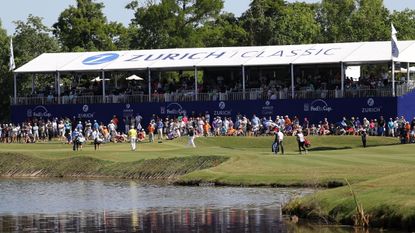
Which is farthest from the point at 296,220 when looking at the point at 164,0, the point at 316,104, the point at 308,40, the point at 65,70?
the point at 308,40

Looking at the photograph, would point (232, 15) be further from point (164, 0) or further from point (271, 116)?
point (271, 116)

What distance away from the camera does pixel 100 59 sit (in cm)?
8306

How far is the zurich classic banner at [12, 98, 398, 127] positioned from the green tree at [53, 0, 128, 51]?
1022 inches

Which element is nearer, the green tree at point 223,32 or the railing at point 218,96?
the railing at point 218,96

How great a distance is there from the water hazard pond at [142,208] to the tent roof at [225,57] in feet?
96.0

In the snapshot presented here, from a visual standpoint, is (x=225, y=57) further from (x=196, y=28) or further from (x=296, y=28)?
(x=296, y=28)

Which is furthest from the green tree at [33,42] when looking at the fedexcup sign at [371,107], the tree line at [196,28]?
the fedexcup sign at [371,107]

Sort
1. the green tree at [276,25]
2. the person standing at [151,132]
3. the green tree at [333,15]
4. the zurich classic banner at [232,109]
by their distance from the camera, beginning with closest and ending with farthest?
the person standing at [151,132] → the zurich classic banner at [232,109] → the green tree at [276,25] → the green tree at [333,15]

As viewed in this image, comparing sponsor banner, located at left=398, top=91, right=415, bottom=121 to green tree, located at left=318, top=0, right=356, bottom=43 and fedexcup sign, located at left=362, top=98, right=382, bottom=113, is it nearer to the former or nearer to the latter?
fedexcup sign, located at left=362, top=98, right=382, bottom=113

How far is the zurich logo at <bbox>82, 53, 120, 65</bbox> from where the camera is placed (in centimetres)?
8231

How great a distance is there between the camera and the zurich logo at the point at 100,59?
82.3 m

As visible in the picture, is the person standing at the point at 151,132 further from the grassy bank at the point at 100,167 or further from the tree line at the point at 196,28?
the tree line at the point at 196,28

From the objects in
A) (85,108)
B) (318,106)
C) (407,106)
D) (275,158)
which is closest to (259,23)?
(85,108)

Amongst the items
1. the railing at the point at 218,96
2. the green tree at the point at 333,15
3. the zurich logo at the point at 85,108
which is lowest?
the zurich logo at the point at 85,108
